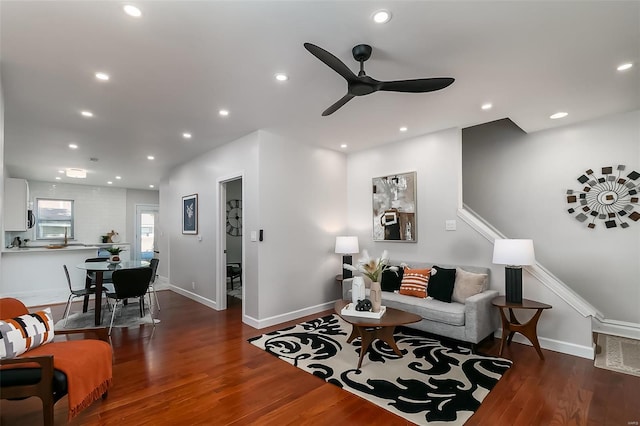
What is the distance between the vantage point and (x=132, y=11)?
187 cm

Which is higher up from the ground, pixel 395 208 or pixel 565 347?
pixel 395 208

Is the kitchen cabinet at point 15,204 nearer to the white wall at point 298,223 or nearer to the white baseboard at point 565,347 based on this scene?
the white wall at point 298,223

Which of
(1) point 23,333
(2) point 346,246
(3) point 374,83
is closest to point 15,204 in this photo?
(1) point 23,333

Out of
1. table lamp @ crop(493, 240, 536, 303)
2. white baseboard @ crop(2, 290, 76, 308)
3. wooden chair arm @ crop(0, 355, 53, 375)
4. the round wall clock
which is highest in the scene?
the round wall clock

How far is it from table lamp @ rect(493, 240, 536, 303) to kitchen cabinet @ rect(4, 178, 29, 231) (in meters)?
9.21

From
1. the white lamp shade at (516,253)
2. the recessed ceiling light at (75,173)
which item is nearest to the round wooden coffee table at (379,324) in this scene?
the white lamp shade at (516,253)

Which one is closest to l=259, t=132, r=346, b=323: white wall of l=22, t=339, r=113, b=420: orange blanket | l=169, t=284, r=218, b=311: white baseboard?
l=169, t=284, r=218, b=311: white baseboard

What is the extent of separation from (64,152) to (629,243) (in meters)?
8.42

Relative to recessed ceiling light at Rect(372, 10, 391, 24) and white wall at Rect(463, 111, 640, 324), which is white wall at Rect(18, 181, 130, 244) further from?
recessed ceiling light at Rect(372, 10, 391, 24)

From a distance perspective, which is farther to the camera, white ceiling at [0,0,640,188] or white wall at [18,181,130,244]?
white wall at [18,181,130,244]

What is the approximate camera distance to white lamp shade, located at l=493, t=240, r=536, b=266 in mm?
3174

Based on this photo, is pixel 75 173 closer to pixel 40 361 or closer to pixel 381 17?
pixel 40 361

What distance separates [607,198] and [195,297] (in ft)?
21.0

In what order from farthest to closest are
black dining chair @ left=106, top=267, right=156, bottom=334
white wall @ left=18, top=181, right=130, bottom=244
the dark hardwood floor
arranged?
white wall @ left=18, top=181, right=130, bottom=244
black dining chair @ left=106, top=267, right=156, bottom=334
the dark hardwood floor
